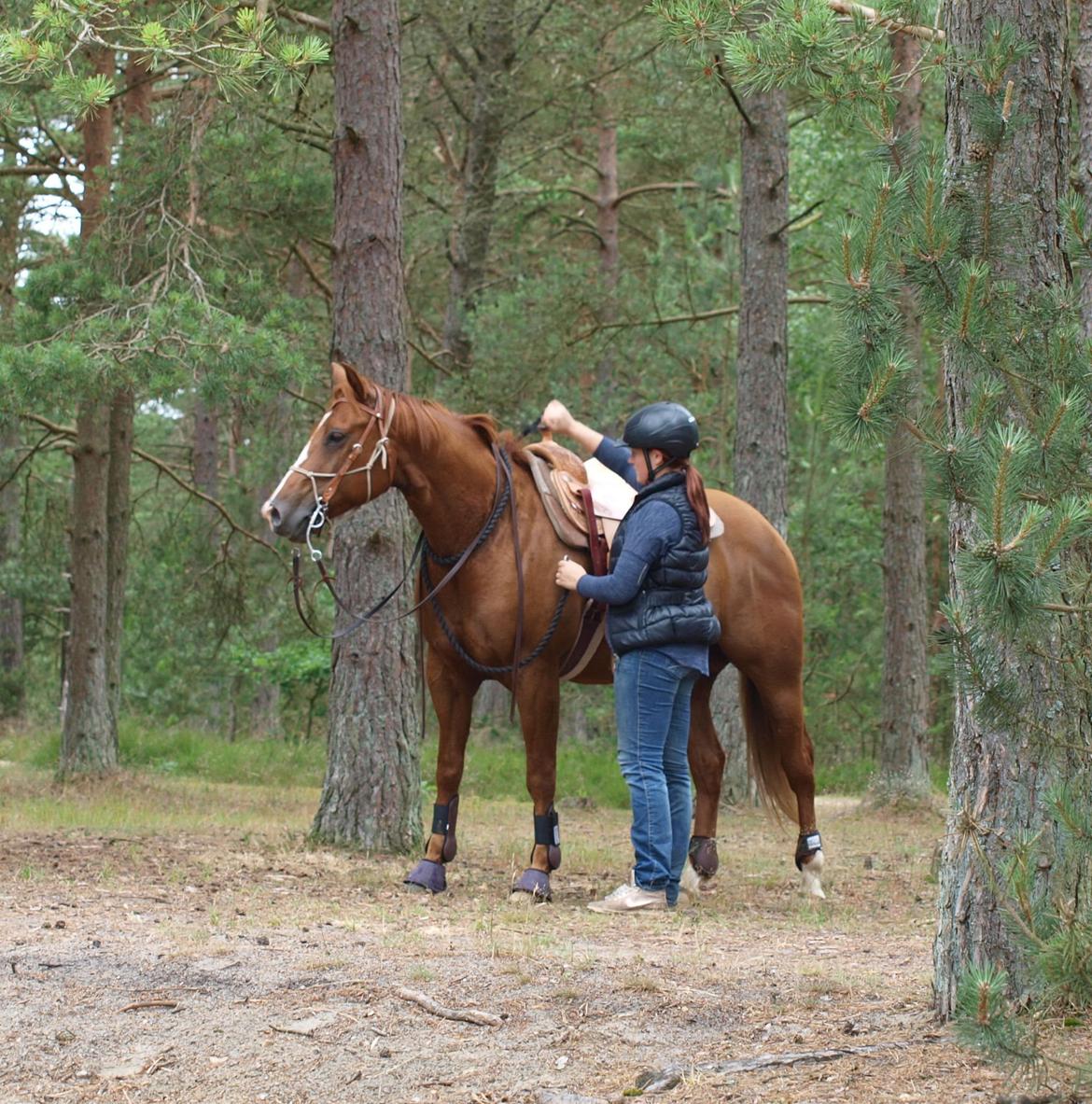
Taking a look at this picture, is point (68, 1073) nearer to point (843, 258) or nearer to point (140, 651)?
point (843, 258)

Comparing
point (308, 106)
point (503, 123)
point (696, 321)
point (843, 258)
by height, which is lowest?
point (843, 258)

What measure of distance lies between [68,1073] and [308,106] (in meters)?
10.9

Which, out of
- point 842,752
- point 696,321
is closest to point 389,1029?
point 696,321

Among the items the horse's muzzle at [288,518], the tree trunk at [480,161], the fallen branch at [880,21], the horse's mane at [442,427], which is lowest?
the horse's muzzle at [288,518]

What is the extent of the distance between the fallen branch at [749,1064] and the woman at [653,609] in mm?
2364

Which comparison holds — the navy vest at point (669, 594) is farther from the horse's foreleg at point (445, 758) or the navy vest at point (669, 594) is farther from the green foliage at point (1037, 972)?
the green foliage at point (1037, 972)

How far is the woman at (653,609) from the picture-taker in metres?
6.32

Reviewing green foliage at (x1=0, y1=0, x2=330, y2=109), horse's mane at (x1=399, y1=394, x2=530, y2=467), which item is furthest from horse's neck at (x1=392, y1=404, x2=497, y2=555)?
green foliage at (x1=0, y1=0, x2=330, y2=109)

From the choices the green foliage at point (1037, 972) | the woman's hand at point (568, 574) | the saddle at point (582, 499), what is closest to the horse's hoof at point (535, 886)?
the woman's hand at point (568, 574)

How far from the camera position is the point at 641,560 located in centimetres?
625

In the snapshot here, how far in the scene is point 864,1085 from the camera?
3643mm

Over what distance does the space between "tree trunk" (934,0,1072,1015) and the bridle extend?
10.8ft

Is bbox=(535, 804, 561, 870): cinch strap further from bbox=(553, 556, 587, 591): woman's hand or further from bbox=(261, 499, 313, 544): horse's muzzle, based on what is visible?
bbox=(261, 499, 313, 544): horse's muzzle

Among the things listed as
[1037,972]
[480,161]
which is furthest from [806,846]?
[480,161]
